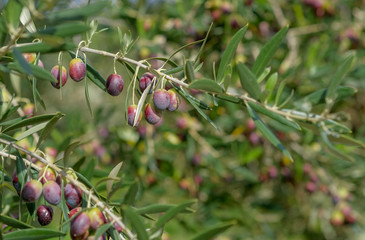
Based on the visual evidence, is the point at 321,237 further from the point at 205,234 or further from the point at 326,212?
the point at 205,234

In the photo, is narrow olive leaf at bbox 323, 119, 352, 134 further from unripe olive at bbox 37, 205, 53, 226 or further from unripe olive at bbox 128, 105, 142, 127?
unripe olive at bbox 37, 205, 53, 226

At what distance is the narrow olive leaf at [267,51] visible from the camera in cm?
79

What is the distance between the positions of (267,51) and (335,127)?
173mm

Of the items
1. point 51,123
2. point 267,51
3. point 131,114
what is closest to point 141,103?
point 131,114

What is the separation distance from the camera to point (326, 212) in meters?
2.55

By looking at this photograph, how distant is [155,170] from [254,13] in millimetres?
911

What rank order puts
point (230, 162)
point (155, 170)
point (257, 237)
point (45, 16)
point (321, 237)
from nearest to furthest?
point (45, 16) < point (155, 170) < point (230, 162) < point (257, 237) < point (321, 237)

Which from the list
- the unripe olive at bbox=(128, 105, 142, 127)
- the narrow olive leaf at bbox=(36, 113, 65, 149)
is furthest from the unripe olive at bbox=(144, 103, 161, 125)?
the narrow olive leaf at bbox=(36, 113, 65, 149)

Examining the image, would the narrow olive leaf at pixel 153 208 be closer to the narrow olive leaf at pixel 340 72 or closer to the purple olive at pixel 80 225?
the purple olive at pixel 80 225

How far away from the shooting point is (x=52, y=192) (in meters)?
0.65

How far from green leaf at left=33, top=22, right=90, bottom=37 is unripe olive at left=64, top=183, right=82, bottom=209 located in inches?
8.8

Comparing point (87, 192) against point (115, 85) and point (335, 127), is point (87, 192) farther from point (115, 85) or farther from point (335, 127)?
point (335, 127)

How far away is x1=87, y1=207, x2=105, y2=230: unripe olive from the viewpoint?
1.95 feet

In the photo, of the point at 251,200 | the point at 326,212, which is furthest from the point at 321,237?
the point at 251,200
